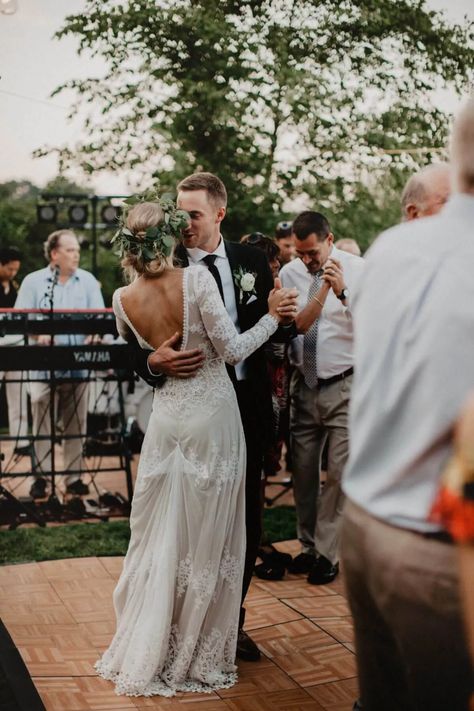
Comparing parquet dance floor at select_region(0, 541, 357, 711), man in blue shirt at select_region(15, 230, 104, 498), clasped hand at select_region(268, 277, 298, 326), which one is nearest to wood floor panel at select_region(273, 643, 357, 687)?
parquet dance floor at select_region(0, 541, 357, 711)

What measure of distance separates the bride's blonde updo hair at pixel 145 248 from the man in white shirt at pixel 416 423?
190 centimetres

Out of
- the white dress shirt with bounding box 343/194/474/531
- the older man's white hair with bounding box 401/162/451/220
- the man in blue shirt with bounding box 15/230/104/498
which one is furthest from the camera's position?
the man in blue shirt with bounding box 15/230/104/498

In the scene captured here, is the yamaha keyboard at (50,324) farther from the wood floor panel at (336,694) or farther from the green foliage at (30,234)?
the green foliage at (30,234)

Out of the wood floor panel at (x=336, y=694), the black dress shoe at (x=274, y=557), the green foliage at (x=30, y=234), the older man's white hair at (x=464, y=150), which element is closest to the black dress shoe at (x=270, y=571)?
the black dress shoe at (x=274, y=557)

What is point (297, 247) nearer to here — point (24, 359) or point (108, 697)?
point (24, 359)

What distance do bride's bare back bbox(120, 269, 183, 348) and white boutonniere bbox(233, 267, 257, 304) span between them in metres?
0.44

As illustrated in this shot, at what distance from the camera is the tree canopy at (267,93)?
7.47 m

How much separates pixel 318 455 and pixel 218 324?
206 centimetres

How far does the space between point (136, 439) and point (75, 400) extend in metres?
1.51

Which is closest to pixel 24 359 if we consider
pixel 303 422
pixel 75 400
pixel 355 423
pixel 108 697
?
pixel 75 400

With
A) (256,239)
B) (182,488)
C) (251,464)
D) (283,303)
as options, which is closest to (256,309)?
(283,303)

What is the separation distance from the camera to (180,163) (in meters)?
8.18

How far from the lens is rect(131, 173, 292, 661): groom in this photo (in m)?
4.07

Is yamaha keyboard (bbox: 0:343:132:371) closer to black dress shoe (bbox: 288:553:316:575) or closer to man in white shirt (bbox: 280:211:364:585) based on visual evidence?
man in white shirt (bbox: 280:211:364:585)
